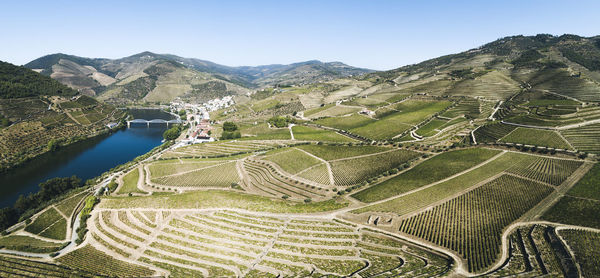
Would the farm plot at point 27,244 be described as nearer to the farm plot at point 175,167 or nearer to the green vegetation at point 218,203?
the green vegetation at point 218,203

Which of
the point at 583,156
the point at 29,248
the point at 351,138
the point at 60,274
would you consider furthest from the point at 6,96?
the point at 583,156

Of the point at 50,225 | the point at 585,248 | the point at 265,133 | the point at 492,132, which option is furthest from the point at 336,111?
the point at 50,225

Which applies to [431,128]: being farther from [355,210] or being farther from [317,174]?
[355,210]

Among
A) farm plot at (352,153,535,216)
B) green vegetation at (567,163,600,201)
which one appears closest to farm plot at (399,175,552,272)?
farm plot at (352,153,535,216)

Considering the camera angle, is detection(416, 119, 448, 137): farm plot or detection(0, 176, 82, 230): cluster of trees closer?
detection(0, 176, 82, 230): cluster of trees

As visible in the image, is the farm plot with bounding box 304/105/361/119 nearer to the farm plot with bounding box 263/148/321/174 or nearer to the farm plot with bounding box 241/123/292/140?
the farm plot with bounding box 241/123/292/140

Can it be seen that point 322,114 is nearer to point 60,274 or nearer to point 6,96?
point 60,274
